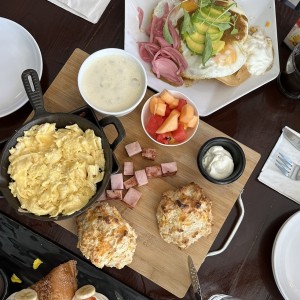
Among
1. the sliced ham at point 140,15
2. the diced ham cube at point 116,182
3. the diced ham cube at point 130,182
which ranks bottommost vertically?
the diced ham cube at point 116,182

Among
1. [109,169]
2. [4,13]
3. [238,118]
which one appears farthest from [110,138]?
[4,13]

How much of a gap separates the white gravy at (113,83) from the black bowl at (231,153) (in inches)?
12.0

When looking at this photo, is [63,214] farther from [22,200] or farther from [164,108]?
[164,108]

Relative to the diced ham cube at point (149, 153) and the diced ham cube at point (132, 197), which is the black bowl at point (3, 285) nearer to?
the diced ham cube at point (132, 197)

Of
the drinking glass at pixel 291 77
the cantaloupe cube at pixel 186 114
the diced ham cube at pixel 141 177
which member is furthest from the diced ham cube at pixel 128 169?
the drinking glass at pixel 291 77

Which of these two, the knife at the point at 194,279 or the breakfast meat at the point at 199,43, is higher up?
the breakfast meat at the point at 199,43

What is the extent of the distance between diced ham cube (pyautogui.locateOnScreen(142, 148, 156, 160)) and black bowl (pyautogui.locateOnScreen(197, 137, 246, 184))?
169mm

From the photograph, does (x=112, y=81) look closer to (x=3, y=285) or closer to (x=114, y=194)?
(x=114, y=194)

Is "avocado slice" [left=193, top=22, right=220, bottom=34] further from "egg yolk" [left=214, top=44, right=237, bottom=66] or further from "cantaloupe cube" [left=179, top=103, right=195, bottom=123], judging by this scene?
"cantaloupe cube" [left=179, top=103, right=195, bottom=123]

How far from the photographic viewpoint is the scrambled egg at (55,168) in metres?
1.46

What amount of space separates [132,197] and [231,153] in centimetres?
39

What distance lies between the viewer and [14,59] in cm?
179

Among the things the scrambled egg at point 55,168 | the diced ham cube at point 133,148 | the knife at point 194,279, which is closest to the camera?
the scrambled egg at point 55,168

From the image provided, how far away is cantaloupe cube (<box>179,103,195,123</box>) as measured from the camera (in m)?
1.61
